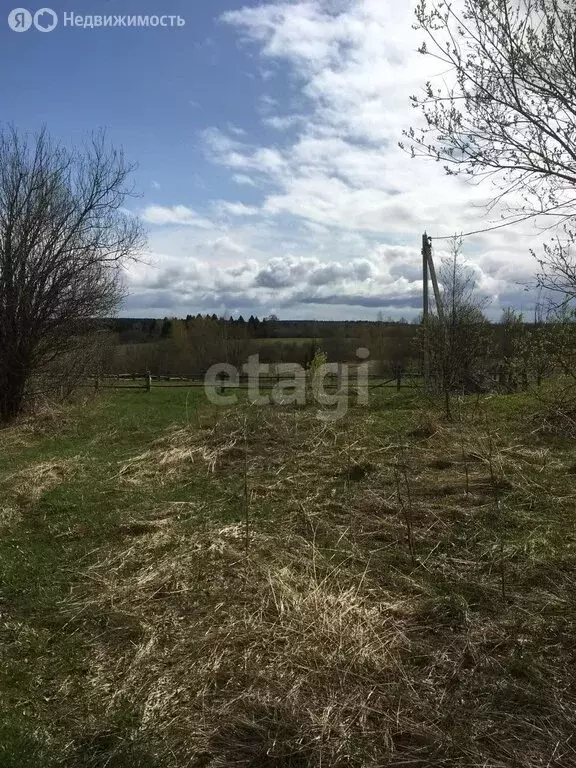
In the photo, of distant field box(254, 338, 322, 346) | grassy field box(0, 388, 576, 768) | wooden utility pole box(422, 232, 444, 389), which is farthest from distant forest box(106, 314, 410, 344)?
grassy field box(0, 388, 576, 768)

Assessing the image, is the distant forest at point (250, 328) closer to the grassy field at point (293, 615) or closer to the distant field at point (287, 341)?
the distant field at point (287, 341)

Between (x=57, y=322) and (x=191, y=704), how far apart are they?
1182cm

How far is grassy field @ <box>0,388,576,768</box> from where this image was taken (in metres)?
2.52

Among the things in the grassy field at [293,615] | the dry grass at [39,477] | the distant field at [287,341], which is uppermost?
the distant field at [287,341]

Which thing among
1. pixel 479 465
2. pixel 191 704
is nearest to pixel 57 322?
pixel 479 465

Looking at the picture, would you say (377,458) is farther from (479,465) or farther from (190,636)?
(190,636)

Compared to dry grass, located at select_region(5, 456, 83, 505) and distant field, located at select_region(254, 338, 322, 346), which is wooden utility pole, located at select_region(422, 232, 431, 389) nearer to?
dry grass, located at select_region(5, 456, 83, 505)

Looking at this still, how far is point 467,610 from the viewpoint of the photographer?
352 centimetres

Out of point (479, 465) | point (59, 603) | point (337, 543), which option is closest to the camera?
point (59, 603)

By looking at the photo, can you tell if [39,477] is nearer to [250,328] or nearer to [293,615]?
[293,615]

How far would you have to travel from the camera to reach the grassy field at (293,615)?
2523mm

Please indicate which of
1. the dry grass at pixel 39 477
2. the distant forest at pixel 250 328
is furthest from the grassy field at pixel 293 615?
the distant forest at pixel 250 328

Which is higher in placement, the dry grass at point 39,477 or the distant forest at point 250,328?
the distant forest at point 250,328

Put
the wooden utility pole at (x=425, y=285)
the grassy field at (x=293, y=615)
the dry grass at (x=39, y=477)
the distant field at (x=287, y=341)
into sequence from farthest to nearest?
the distant field at (x=287, y=341) < the wooden utility pole at (x=425, y=285) < the dry grass at (x=39, y=477) < the grassy field at (x=293, y=615)
